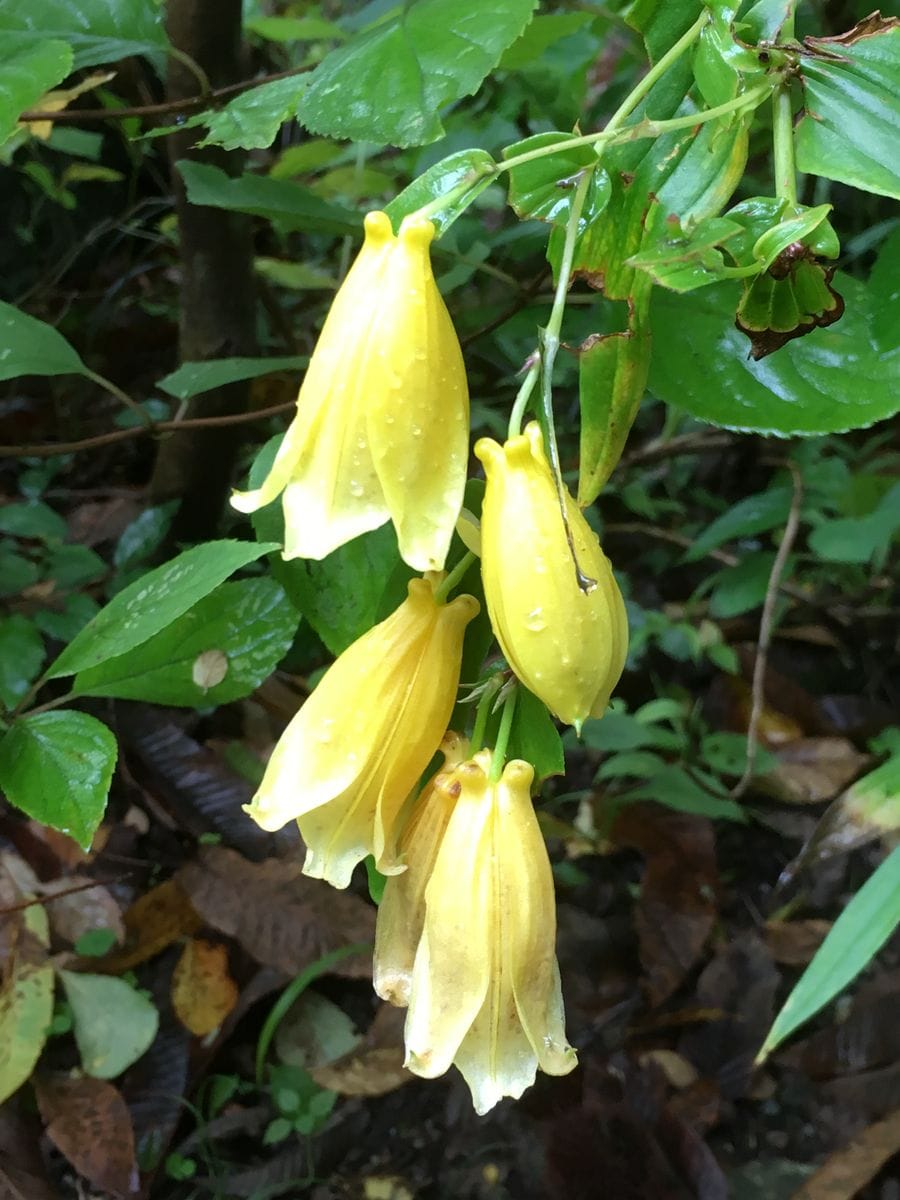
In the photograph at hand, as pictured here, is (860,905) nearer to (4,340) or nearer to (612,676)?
(612,676)

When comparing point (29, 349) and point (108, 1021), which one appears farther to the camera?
point (108, 1021)

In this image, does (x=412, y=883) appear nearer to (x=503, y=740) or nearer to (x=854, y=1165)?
(x=503, y=740)

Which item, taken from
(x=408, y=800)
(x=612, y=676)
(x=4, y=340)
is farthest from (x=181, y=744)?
(x=612, y=676)

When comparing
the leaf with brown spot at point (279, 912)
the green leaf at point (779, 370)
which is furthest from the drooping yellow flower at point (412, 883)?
the leaf with brown spot at point (279, 912)

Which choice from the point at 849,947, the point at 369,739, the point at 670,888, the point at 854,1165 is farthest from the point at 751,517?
the point at 369,739

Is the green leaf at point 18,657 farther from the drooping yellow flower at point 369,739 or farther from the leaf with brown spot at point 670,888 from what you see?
the leaf with brown spot at point 670,888

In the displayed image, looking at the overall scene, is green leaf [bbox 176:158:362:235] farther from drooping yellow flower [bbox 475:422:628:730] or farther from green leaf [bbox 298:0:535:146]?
drooping yellow flower [bbox 475:422:628:730]

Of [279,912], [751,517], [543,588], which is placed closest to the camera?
[543,588]

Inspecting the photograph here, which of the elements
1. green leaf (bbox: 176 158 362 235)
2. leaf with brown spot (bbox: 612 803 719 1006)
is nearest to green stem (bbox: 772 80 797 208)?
green leaf (bbox: 176 158 362 235)
